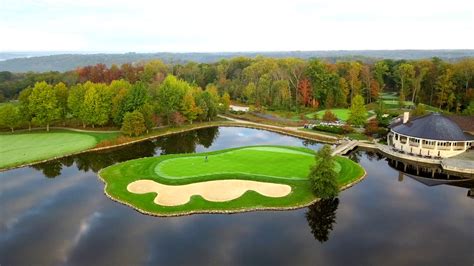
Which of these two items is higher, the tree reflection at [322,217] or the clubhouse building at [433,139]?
the clubhouse building at [433,139]

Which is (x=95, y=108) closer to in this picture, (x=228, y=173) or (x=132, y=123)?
(x=132, y=123)

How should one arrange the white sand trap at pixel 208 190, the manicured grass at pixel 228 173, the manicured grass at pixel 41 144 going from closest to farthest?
the manicured grass at pixel 228 173, the white sand trap at pixel 208 190, the manicured grass at pixel 41 144

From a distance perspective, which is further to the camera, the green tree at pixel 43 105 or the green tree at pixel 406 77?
the green tree at pixel 406 77

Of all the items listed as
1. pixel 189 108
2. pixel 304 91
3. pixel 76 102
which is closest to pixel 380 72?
pixel 304 91

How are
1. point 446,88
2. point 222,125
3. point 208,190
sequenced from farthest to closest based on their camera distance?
point 446,88 → point 222,125 → point 208,190

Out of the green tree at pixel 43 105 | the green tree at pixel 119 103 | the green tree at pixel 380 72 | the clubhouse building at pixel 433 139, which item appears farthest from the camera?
the green tree at pixel 380 72

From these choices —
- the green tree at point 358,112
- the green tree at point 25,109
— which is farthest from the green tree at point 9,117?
the green tree at point 358,112

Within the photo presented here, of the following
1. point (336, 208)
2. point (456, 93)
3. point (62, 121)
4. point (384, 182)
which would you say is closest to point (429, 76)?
point (456, 93)

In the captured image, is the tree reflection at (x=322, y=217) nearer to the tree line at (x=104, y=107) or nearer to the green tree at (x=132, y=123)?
the green tree at (x=132, y=123)
